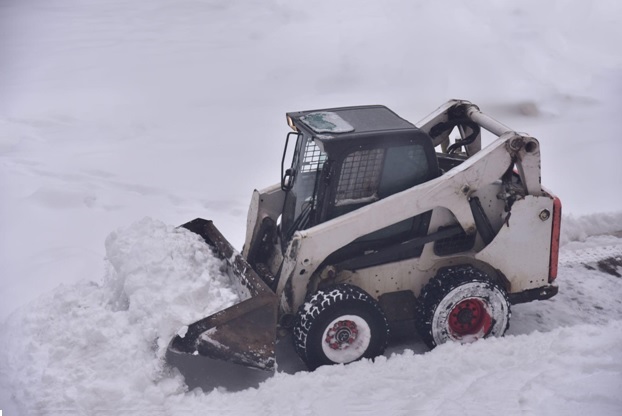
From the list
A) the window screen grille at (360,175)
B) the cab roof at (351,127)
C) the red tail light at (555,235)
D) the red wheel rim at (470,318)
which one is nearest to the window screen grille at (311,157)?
the cab roof at (351,127)

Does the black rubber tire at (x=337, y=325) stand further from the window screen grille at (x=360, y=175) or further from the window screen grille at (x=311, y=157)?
the window screen grille at (x=311, y=157)

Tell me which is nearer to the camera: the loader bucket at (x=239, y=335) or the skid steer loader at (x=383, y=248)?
the loader bucket at (x=239, y=335)

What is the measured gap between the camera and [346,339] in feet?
17.2

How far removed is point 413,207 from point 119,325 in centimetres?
218

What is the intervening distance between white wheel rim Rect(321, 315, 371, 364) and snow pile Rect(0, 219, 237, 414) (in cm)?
74

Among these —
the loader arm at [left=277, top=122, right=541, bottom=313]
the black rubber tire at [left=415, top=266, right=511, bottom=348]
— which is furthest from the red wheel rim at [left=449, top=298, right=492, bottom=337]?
the loader arm at [left=277, top=122, right=541, bottom=313]

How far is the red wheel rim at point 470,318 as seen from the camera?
17.9 ft

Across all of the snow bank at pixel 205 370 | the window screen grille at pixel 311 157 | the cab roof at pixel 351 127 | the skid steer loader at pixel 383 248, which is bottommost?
the snow bank at pixel 205 370

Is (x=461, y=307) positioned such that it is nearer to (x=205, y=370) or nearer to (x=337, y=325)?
(x=337, y=325)

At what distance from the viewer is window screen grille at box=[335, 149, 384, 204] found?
5234 mm

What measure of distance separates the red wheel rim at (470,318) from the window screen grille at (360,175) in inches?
41.1

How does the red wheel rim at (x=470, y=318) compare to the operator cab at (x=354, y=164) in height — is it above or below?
below

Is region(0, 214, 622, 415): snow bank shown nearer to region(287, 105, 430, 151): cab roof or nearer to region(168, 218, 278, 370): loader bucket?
region(168, 218, 278, 370): loader bucket

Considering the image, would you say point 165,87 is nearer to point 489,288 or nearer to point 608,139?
point 608,139
